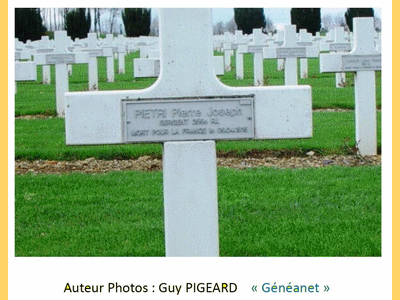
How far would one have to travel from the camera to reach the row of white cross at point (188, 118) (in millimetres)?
4578

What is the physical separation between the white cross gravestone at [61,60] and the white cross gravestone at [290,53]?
3488 millimetres

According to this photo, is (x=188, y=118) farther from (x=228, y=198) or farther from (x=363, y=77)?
(x=363, y=77)

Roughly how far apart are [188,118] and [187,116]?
0.5 inches

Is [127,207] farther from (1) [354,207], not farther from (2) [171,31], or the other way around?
(2) [171,31]

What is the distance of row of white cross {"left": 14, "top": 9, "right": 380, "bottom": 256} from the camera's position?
15.0ft

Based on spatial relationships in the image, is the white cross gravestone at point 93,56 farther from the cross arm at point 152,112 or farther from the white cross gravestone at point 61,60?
the cross arm at point 152,112

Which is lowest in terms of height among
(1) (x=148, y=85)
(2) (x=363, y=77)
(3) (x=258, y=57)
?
(2) (x=363, y=77)

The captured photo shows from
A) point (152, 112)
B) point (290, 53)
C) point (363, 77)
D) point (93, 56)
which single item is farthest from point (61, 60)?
point (152, 112)

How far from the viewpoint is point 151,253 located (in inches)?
224

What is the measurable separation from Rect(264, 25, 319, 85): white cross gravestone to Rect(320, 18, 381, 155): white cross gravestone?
15.9ft

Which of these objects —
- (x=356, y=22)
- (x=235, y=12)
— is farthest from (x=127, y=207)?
(x=235, y=12)

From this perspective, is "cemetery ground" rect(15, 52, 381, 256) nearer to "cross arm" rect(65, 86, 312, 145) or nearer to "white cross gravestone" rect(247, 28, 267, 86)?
"cross arm" rect(65, 86, 312, 145)

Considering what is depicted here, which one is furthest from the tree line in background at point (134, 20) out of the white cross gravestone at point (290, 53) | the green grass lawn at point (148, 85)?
the white cross gravestone at point (290, 53)

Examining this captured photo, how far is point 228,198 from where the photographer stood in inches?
290
